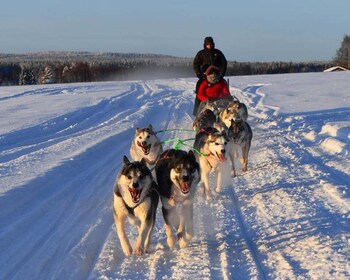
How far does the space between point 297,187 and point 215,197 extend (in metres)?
1.03

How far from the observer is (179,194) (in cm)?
451

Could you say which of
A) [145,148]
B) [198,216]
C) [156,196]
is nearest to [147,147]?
[145,148]

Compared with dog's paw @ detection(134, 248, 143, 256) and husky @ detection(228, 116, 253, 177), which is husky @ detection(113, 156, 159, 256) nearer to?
dog's paw @ detection(134, 248, 143, 256)

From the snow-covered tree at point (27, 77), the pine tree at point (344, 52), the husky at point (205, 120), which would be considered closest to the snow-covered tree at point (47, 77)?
the snow-covered tree at point (27, 77)

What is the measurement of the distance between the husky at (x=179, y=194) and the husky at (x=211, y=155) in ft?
4.82

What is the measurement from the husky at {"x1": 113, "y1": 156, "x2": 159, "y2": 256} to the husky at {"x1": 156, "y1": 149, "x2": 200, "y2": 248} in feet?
0.56

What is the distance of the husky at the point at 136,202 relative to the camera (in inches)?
166

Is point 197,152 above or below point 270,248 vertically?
above

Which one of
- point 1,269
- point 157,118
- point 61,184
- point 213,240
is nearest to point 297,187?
point 213,240

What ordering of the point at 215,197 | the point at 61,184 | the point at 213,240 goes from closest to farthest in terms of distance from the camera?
1. the point at 213,240
2. the point at 215,197
3. the point at 61,184

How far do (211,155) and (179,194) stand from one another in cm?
182

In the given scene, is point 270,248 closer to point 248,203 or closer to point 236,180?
point 248,203

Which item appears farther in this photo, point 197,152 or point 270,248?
point 197,152

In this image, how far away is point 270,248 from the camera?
4348mm
